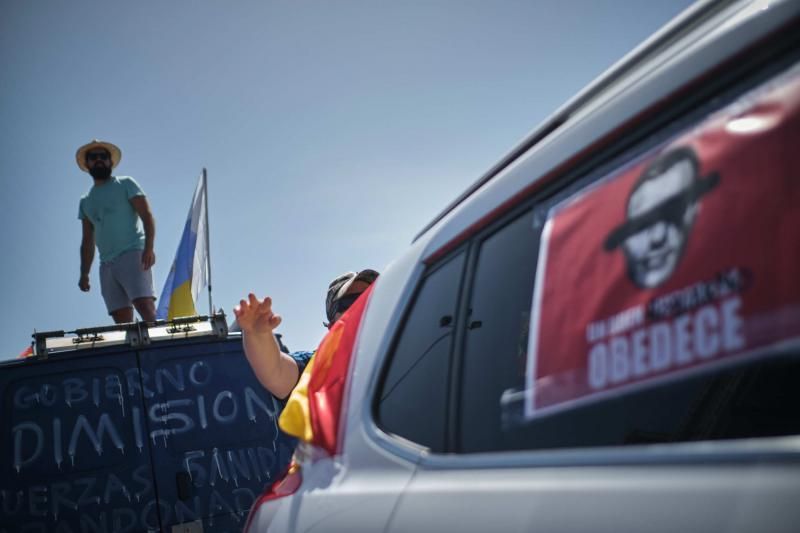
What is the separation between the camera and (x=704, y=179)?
82 cm

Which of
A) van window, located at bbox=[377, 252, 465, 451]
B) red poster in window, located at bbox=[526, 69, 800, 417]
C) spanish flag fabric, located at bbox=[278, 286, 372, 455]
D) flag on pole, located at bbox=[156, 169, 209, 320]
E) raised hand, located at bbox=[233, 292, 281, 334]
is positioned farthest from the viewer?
flag on pole, located at bbox=[156, 169, 209, 320]

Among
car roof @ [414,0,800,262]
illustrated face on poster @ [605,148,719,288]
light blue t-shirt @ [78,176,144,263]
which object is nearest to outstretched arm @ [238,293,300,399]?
car roof @ [414,0,800,262]

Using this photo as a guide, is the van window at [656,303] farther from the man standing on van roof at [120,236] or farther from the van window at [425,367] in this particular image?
the man standing on van roof at [120,236]

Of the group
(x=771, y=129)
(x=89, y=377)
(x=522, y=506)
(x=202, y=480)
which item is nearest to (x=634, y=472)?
(x=522, y=506)

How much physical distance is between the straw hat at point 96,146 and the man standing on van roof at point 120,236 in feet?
0.06

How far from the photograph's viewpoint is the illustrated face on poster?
83 cm

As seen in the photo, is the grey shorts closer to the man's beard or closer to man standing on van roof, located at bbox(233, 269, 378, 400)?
the man's beard

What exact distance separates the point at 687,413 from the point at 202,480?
3857 millimetres

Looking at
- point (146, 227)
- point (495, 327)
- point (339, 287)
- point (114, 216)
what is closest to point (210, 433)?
point (339, 287)

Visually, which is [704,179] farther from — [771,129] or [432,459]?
[432,459]

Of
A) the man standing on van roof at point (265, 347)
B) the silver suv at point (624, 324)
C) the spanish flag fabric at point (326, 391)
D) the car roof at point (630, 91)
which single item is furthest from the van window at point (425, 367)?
the man standing on van roof at point (265, 347)

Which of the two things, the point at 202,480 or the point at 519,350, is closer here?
the point at 519,350

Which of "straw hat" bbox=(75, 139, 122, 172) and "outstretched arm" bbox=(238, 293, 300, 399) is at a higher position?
"straw hat" bbox=(75, 139, 122, 172)

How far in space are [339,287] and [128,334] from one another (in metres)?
1.95
